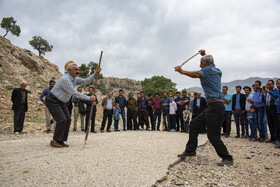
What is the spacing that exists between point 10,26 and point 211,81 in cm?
4210

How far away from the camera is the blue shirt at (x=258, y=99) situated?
735 centimetres

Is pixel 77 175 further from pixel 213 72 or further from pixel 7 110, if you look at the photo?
pixel 7 110

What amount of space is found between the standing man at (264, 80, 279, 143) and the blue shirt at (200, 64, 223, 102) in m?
3.78

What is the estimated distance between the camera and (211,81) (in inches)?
157

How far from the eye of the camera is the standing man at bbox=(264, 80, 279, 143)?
6.68 meters

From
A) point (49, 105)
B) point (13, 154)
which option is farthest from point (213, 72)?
point (13, 154)

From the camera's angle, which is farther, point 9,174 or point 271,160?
point 271,160

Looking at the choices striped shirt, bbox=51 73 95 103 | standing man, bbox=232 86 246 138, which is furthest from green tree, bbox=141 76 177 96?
striped shirt, bbox=51 73 95 103

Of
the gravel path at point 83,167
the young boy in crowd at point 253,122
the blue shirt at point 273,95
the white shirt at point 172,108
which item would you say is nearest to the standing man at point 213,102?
the gravel path at point 83,167

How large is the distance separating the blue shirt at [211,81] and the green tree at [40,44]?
4481cm

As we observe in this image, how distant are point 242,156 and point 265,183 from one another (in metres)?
1.75

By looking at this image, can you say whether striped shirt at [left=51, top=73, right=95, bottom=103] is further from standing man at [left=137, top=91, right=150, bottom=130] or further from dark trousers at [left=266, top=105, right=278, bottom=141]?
standing man at [left=137, top=91, right=150, bottom=130]

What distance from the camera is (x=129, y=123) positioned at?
1076cm

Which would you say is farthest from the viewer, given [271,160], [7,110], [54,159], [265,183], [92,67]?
[92,67]
